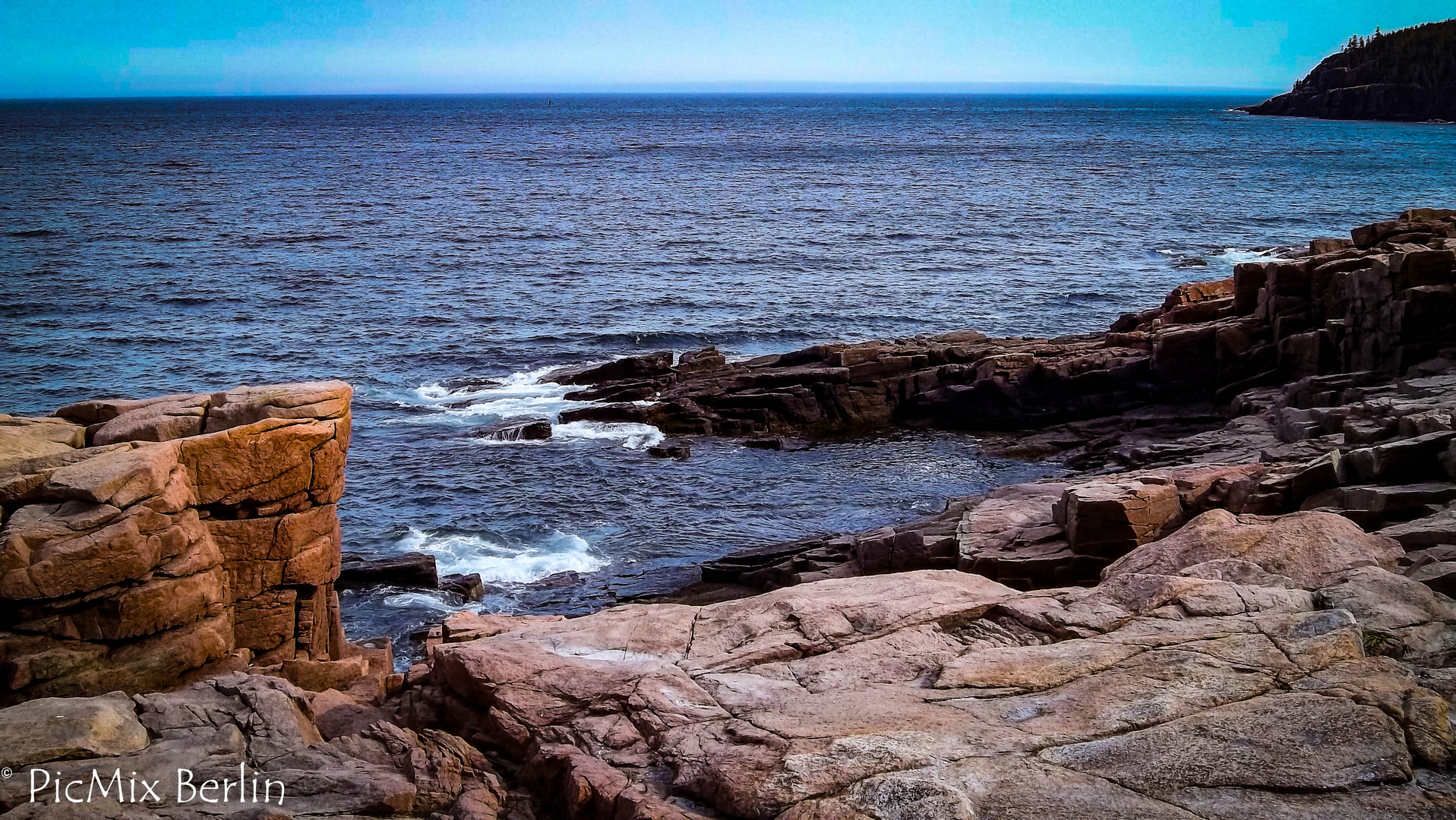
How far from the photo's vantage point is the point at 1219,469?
822 inches

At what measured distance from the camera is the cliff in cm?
1327

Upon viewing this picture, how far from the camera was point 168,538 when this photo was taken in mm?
14422

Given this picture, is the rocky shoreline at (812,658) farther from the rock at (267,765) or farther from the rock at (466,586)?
the rock at (466,586)

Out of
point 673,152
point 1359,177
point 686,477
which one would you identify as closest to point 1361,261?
point 686,477

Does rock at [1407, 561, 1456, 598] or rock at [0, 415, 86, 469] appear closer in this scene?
rock at [1407, 561, 1456, 598]

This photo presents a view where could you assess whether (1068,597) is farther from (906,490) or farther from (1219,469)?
(906,490)

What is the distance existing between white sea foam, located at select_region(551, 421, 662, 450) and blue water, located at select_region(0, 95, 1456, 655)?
14cm

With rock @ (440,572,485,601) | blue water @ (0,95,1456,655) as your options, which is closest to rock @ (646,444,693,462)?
blue water @ (0,95,1456,655)

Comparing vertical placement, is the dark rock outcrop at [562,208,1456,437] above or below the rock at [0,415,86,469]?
below

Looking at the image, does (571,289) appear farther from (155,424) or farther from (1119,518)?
(1119,518)

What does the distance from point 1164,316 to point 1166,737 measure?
104 ft

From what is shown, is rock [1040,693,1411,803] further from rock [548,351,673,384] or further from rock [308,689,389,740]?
rock [548,351,673,384]

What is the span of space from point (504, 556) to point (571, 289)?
1369 inches

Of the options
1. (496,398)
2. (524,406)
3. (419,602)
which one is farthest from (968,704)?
(496,398)
